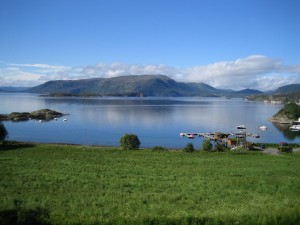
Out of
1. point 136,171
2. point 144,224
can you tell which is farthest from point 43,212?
point 136,171

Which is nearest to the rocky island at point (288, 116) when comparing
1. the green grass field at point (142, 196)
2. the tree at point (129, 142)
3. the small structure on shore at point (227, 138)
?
the small structure on shore at point (227, 138)

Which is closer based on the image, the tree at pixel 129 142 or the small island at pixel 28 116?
the tree at pixel 129 142

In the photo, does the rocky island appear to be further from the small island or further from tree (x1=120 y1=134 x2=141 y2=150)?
tree (x1=120 y1=134 x2=141 y2=150)

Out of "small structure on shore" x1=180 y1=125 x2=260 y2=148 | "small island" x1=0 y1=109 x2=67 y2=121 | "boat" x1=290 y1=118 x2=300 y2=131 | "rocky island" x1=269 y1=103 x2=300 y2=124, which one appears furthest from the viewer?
"rocky island" x1=269 y1=103 x2=300 y2=124

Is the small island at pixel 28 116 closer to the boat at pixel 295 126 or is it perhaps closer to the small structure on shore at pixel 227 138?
the small structure on shore at pixel 227 138

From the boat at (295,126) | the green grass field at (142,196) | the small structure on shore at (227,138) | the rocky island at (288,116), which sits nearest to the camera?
the green grass field at (142,196)

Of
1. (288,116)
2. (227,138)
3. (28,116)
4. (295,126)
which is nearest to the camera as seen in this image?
(227,138)

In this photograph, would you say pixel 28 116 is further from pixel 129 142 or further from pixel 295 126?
pixel 295 126

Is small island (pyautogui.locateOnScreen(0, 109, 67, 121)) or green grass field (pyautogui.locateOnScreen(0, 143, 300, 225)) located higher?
green grass field (pyautogui.locateOnScreen(0, 143, 300, 225))

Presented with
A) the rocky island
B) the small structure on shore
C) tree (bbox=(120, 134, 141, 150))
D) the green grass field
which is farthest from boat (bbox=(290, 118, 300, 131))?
the green grass field

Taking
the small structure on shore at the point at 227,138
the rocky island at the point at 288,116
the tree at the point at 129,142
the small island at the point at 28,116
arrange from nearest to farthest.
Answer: the tree at the point at 129,142, the small structure on shore at the point at 227,138, the small island at the point at 28,116, the rocky island at the point at 288,116

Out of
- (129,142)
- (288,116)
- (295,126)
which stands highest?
(129,142)

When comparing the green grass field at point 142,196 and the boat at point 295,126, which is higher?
the green grass field at point 142,196

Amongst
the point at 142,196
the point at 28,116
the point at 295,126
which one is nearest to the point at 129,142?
the point at 142,196
